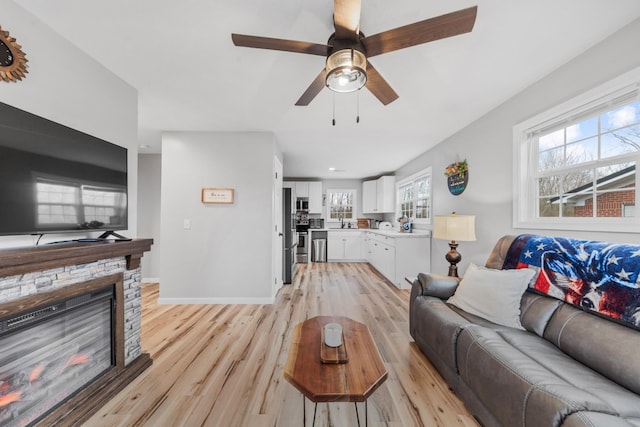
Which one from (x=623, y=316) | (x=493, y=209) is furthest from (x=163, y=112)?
(x=623, y=316)

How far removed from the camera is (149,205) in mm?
4324

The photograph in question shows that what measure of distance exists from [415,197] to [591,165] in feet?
10.5

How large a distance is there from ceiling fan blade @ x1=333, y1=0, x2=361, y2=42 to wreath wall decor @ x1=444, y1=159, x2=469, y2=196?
253 cm

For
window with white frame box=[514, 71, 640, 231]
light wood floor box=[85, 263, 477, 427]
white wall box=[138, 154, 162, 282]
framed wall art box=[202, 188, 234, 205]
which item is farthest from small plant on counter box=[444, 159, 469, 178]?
white wall box=[138, 154, 162, 282]

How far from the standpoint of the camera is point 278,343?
237cm

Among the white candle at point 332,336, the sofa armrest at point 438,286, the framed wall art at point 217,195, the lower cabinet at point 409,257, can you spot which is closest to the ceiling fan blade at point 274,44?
the white candle at point 332,336

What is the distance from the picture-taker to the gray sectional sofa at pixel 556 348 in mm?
1009

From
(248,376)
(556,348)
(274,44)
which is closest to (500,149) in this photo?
(556,348)

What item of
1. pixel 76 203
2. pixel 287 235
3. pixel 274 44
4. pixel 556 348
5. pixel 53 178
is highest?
pixel 274 44

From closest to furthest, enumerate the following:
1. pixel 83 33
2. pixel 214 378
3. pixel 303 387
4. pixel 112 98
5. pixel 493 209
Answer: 1. pixel 303 387
2. pixel 83 33
3. pixel 214 378
4. pixel 112 98
5. pixel 493 209

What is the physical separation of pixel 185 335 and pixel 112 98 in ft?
7.60

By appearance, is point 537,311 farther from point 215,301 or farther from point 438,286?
point 215,301

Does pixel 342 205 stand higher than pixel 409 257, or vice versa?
pixel 342 205

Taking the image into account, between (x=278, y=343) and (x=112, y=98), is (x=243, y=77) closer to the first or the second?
(x=112, y=98)
